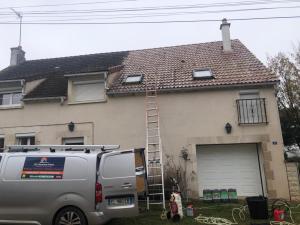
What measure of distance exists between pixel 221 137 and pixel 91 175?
22.5 ft

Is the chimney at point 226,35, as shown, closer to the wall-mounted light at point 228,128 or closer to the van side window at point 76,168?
the wall-mounted light at point 228,128

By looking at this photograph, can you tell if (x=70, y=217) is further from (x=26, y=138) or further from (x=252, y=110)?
(x=252, y=110)

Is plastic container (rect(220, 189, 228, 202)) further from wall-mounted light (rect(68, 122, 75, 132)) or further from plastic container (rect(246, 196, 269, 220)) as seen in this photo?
wall-mounted light (rect(68, 122, 75, 132))

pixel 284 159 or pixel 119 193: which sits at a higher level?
pixel 284 159

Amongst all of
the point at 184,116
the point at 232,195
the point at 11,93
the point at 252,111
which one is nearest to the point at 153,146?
the point at 184,116

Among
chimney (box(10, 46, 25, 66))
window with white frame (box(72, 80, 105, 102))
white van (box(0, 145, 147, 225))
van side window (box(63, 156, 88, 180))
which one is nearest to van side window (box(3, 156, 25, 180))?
white van (box(0, 145, 147, 225))

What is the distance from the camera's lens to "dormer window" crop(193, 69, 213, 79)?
13.6 metres

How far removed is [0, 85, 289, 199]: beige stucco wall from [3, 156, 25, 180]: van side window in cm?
569

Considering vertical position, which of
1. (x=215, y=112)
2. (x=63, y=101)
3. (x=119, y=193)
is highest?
(x=63, y=101)

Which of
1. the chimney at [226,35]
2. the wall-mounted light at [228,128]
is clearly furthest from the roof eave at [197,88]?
the chimney at [226,35]

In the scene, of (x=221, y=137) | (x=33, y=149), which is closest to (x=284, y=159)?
(x=221, y=137)

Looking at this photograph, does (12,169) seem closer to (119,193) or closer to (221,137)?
(119,193)

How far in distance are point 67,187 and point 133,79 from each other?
8030 mm

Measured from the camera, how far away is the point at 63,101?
45.3ft
